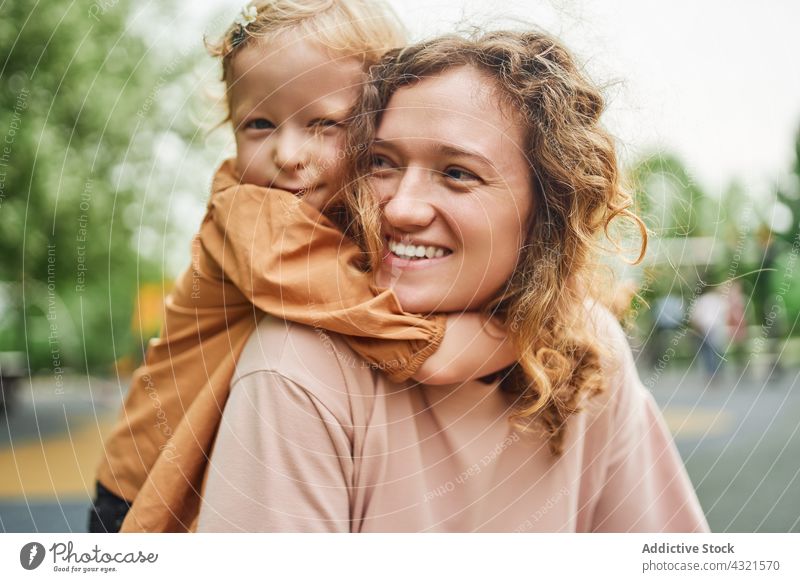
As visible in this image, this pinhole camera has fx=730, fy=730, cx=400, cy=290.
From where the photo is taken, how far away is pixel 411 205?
1.11 m

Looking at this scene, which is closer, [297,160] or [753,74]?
[297,160]

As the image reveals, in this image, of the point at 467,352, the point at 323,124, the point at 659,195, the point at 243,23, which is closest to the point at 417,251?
A: the point at 467,352

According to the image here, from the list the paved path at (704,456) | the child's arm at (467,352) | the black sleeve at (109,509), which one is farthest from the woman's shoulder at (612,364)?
the black sleeve at (109,509)

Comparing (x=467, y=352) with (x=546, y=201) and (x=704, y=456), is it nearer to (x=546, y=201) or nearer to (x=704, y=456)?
(x=546, y=201)

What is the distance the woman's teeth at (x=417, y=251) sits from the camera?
44.9 inches

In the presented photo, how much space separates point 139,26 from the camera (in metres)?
2.91

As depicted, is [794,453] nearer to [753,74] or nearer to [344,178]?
[753,74]

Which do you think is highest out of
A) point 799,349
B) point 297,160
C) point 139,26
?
point 139,26

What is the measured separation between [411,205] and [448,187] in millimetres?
64

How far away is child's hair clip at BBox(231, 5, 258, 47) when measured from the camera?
1287 mm

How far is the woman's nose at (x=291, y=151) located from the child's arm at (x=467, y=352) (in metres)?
0.35
